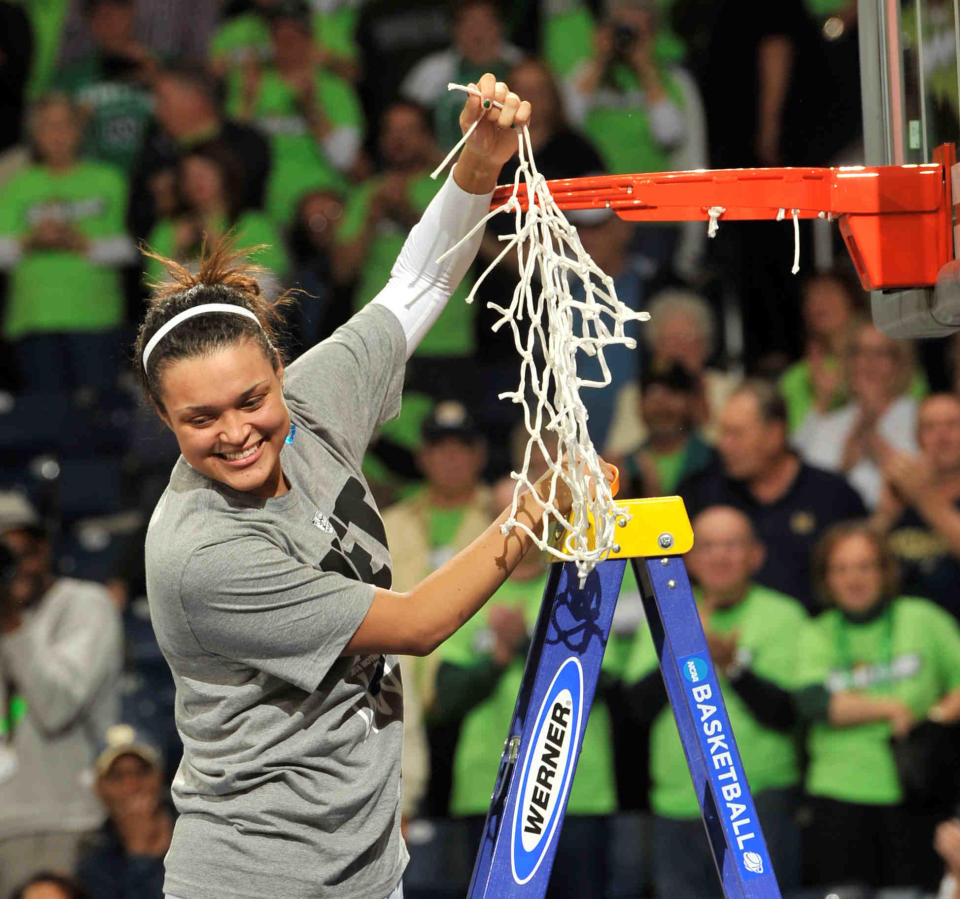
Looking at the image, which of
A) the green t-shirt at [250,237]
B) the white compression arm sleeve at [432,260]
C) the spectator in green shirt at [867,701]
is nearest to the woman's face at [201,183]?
the green t-shirt at [250,237]

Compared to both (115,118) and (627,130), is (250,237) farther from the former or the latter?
(627,130)

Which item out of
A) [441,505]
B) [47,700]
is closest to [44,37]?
[441,505]

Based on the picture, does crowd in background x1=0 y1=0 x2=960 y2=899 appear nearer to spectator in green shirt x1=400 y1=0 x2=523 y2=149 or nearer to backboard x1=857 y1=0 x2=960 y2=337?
spectator in green shirt x1=400 y1=0 x2=523 y2=149

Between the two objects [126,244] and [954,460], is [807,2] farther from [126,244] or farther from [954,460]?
[126,244]

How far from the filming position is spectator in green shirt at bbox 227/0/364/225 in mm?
5113

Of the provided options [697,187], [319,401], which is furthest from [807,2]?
[319,401]

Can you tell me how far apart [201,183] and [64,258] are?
0.60 meters

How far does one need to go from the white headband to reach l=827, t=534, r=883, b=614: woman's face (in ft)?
8.30

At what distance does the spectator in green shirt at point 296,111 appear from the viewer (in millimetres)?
5113

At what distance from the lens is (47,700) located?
404 cm

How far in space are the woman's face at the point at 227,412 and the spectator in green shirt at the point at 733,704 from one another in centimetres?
227

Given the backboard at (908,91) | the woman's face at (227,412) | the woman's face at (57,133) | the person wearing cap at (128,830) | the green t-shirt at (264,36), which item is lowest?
the person wearing cap at (128,830)

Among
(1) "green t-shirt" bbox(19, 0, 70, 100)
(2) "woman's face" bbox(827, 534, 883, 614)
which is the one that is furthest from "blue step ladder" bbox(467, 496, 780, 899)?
(1) "green t-shirt" bbox(19, 0, 70, 100)

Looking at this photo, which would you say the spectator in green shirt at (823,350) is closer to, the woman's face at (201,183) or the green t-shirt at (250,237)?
the green t-shirt at (250,237)
